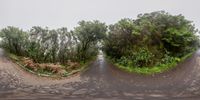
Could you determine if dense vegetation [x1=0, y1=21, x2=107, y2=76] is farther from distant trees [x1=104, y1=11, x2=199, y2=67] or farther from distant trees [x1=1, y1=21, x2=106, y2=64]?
distant trees [x1=104, y1=11, x2=199, y2=67]

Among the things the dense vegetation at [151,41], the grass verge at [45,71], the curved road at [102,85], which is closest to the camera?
the curved road at [102,85]

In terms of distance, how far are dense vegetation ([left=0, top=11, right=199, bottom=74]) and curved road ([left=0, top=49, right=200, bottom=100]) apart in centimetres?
40

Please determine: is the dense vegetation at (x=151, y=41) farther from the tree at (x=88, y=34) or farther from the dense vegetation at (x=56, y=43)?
the dense vegetation at (x=56, y=43)

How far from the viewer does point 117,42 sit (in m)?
7.71

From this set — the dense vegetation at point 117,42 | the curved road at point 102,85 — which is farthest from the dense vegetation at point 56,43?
the curved road at point 102,85

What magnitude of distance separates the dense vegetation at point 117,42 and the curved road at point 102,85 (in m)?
0.40

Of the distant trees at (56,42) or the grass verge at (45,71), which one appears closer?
the grass verge at (45,71)

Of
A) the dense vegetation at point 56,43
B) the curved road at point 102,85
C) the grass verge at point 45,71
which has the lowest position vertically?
the curved road at point 102,85

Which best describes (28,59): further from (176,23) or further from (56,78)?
(176,23)

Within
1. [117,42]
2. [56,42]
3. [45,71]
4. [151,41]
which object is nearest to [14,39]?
[56,42]

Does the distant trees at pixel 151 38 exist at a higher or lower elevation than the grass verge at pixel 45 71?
higher

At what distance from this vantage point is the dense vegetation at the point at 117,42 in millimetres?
7441

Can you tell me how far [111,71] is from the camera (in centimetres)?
725

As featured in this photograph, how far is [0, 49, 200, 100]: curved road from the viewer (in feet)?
21.5
